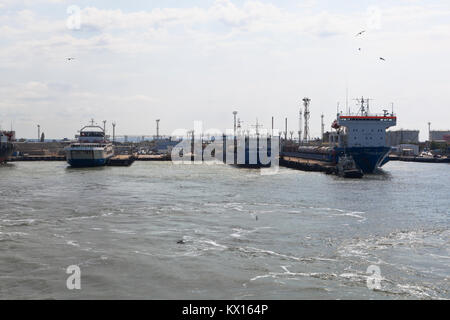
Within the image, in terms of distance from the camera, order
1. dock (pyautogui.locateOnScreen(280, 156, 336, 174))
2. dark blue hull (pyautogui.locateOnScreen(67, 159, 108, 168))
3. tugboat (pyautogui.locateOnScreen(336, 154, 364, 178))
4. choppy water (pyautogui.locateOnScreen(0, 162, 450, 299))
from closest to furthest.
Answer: choppy water (pyautogui.locateOnScreen(0, 162, 450, 299))
tugboat (pyautogui.locateOnScreen(336, 154, 364, 178))
dock (pyautogui.locateOnScreen(280, 156, 336, 174))
dark blue hull (pyautogui.locateOnScreen(67, 159, 108, 168))

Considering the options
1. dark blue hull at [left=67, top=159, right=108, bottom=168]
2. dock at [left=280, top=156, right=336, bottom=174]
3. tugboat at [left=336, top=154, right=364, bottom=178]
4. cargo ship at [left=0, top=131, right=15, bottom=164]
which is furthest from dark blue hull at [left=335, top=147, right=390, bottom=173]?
cargo ship at [left=0, top=131, right=15, bottom=164]

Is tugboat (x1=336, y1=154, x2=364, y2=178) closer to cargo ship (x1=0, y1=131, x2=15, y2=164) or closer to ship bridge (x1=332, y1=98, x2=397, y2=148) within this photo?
ship bridge (x1=332, y1=98, x2=397, y2=148)

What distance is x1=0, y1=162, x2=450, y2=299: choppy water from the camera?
999 inches

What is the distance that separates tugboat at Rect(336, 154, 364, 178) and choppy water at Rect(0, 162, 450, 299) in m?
24.9

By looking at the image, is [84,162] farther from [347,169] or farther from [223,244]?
[223,244]

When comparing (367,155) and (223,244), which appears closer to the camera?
A: (223,244)

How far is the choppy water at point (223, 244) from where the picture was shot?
25.4 meters

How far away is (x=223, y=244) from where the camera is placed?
34688 mm

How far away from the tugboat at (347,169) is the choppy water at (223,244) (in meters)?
24.9

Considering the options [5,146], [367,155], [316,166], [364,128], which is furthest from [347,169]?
[5,146]

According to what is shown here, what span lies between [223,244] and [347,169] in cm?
6353

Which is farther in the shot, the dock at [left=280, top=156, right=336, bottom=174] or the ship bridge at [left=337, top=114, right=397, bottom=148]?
the ship bridge at [left=337, top=114, right=397, bottom=148]

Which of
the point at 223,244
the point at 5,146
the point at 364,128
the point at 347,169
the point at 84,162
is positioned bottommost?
the point at 223,244
